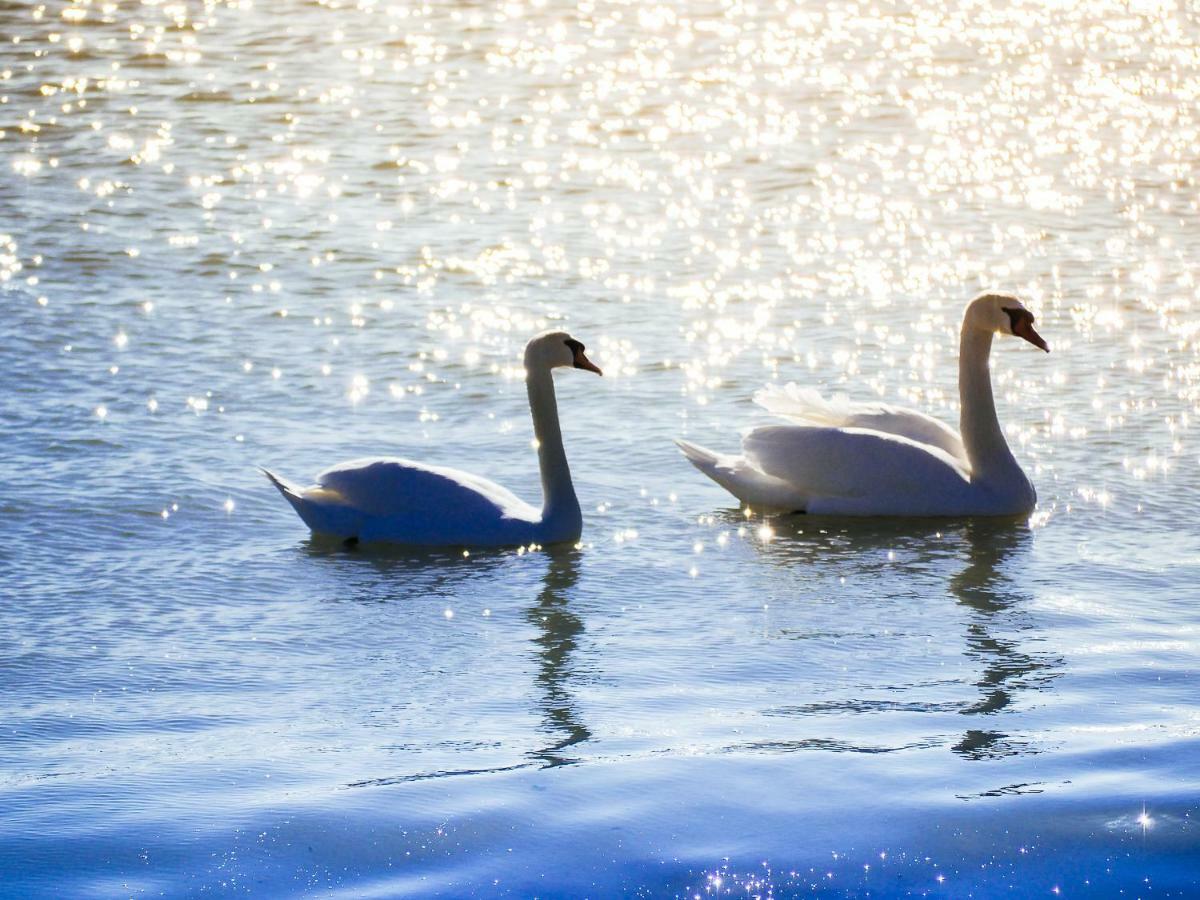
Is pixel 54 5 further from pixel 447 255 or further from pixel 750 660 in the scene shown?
pixel 750 660

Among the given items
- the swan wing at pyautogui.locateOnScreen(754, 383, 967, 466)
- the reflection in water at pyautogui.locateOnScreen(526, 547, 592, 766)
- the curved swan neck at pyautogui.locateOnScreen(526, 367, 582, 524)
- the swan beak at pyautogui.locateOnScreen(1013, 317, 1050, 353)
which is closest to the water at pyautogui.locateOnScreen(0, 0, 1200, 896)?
the reflection in water at pyautogui.locateOnScreen(526, 547, 592, 766)

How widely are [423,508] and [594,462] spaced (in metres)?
1.39

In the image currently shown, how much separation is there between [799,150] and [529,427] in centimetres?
713

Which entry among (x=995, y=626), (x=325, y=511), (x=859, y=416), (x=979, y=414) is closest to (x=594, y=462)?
(x=859, y=416)

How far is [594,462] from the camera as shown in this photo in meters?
9.35

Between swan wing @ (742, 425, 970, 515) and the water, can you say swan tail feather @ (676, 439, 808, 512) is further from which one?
the water

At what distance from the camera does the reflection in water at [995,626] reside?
566 centimetres

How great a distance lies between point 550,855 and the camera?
4.84m

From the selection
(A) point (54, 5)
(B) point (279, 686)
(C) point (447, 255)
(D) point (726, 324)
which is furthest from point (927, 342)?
(A) point (54, 5)

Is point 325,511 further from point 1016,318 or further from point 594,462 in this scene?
point 1016,318

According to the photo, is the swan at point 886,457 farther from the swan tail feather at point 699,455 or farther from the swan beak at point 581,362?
the swan beak at point 581,362

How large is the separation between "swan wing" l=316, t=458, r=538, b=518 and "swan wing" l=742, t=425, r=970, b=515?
46.7 inches

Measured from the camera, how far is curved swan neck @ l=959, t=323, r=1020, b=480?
8.73m

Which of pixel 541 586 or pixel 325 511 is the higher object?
pixel 325 511
